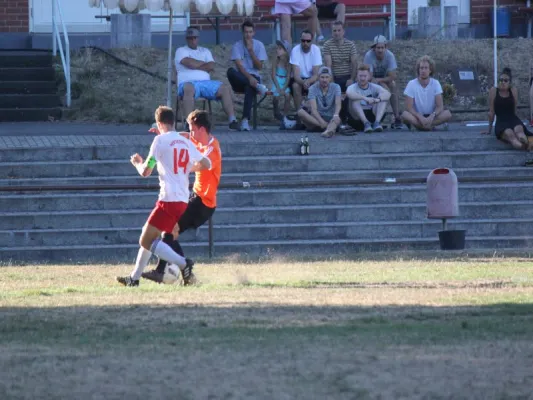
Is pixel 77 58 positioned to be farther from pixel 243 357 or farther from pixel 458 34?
pixel 243 357

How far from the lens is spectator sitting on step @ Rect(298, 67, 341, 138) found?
20828 mm

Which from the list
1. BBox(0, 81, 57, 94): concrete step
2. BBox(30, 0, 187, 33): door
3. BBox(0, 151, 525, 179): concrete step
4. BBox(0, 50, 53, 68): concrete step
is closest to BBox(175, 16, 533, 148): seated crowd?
BBox(0, 151, 525, 179): concrete step

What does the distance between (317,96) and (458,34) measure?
29.0 ft

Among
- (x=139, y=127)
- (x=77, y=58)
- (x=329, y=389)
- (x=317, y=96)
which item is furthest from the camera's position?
(x=77, y=58)

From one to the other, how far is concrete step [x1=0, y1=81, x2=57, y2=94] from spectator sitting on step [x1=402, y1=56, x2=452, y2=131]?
7090 mm

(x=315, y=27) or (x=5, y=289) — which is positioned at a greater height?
(x=315, y=27)

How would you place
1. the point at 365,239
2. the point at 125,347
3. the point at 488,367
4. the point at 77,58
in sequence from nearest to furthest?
the point at 488,367, the point at 125,347, the point at 365,239, the point at 77,58

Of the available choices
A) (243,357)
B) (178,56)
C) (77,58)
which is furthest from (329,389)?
(77,58)

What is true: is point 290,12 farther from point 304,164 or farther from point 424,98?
point 304,164

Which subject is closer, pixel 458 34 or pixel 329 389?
pixel 329 389

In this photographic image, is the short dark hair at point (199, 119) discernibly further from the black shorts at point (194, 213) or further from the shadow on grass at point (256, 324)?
the shadow on grass at point (256, 324)

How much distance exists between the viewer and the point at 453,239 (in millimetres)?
17109

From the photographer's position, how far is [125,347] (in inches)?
340

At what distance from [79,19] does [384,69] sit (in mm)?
8790
